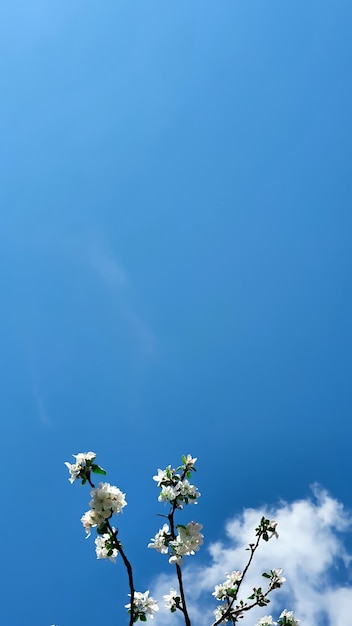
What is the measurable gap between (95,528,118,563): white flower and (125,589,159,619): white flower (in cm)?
106

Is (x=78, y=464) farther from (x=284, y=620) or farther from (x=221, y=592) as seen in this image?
(x=284, y=620)

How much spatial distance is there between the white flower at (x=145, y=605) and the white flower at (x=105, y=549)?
41.6 inches

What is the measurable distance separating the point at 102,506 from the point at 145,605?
183cm

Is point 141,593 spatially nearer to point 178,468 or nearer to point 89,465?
point 178,468

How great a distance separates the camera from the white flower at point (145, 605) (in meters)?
→ 5.66

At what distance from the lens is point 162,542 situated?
573 cm

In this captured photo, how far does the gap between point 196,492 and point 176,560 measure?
0.83m

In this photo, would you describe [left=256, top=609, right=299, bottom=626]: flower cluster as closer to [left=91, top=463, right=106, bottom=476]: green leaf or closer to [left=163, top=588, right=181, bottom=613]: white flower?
[left=163, top=588, right=181, bottom=613]: white flower

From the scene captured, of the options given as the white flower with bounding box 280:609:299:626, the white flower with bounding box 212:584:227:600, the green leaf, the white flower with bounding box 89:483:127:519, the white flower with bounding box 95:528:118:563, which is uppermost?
the green leaf

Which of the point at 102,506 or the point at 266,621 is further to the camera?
the point at 266,621

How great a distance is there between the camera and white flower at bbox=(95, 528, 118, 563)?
5.07 meters

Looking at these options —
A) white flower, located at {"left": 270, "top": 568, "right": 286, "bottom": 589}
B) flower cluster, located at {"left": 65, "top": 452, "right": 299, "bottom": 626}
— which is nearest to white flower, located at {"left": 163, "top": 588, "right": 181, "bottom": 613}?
flower cluster, located at {"left": 65, "top": 452, "right": 299, "bottom": 626}

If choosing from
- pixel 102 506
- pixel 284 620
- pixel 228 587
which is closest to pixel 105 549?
pixel 102 506

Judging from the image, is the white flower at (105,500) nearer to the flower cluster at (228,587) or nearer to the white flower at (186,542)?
the white flower at (186,542)
